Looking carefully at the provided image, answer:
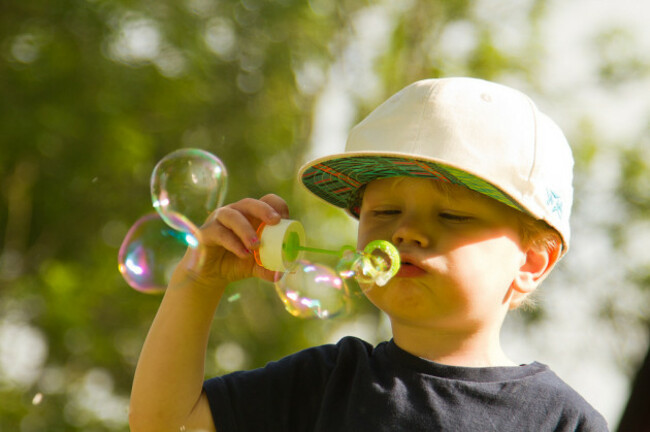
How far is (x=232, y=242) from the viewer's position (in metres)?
1.47

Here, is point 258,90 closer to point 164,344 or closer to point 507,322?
point 507,322

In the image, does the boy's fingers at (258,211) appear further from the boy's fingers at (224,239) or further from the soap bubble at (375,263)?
the soap bubble at (375,263)

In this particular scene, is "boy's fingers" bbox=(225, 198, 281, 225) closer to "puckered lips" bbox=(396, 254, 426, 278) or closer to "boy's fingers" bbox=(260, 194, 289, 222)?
"boy's fingers" bbox=(260, 194, 289, 222)

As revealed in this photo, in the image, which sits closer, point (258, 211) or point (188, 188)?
point (258, 211)

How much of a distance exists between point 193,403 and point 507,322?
6.04 m

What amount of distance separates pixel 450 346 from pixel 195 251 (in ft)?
1.66

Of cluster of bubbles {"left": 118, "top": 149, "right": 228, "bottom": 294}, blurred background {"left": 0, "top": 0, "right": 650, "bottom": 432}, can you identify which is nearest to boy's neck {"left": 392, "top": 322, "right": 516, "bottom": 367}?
cluster of bubbles {"left": 118, "top": 149, "right": 228, "bottom": 294}

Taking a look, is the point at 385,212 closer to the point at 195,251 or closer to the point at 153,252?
the point at 195,251

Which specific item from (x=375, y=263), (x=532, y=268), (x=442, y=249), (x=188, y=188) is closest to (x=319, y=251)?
(x=375, y=263)

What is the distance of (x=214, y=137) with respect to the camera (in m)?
7.09

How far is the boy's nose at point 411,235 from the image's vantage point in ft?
4.51

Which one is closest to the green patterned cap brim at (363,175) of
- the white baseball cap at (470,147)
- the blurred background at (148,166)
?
the white baseball cap at (470,147)

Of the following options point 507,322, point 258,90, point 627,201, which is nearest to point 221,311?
point 258,90

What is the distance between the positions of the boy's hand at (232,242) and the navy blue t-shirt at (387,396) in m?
0.20
